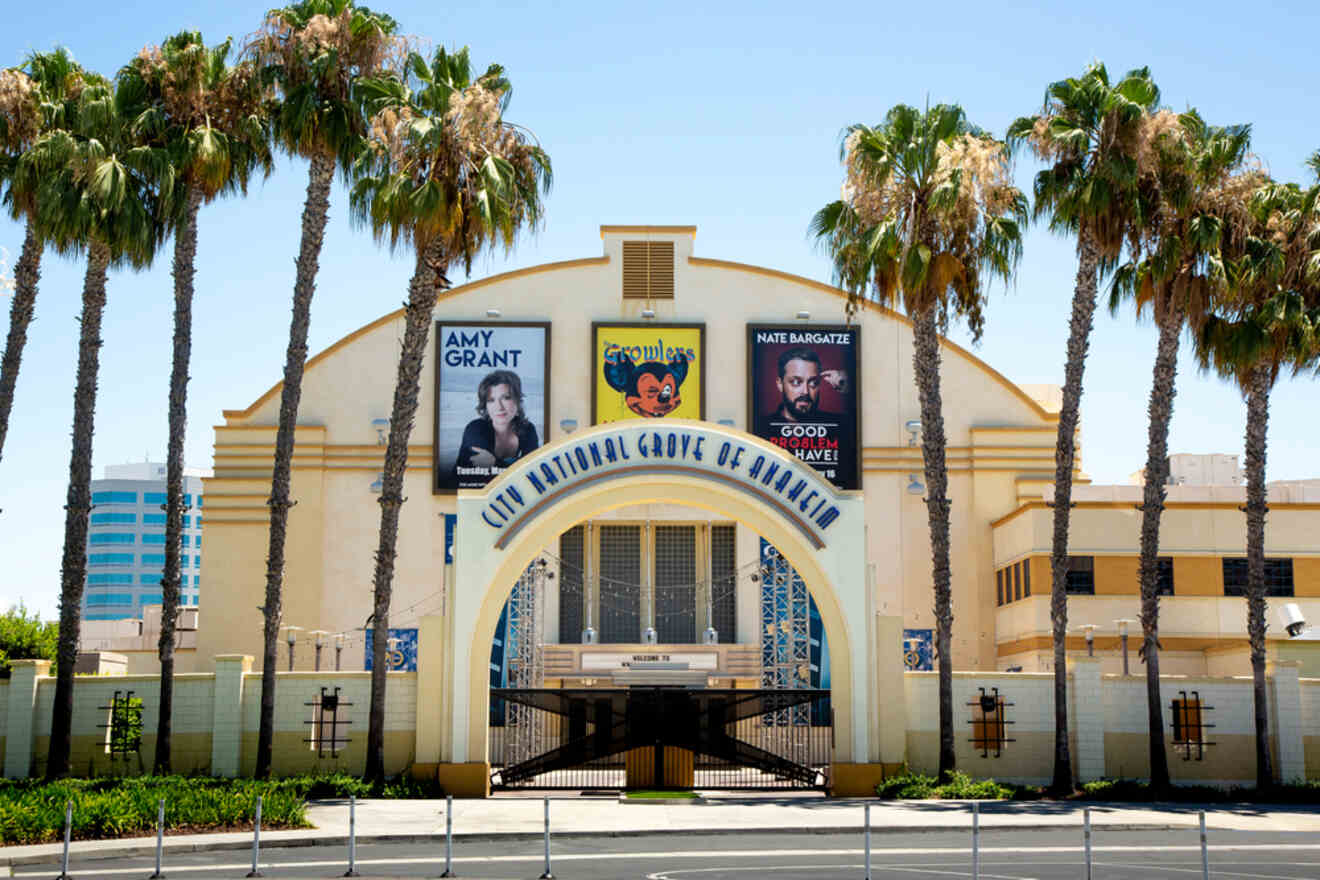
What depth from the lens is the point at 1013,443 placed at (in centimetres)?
4650

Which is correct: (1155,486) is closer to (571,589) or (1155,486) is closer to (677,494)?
(677,494)

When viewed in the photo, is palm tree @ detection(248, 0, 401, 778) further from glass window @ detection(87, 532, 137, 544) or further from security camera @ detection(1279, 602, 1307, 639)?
glass window @ detection(87, 532, 137, 544)

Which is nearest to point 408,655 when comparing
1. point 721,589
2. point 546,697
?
point 721,589

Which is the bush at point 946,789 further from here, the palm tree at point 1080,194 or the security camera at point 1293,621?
the security camera at point 1293,621

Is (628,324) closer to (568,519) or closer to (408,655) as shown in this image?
(408,655)

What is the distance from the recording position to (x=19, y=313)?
30.7 metres

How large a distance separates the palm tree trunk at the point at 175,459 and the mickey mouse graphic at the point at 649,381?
17.2 meters

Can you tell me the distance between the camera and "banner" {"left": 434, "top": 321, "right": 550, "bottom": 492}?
45.7 m

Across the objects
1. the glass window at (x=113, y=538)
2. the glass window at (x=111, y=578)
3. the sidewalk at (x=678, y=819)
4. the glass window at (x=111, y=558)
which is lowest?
the sidewalk at (x=678, y=819)

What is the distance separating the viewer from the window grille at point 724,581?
4581 cm

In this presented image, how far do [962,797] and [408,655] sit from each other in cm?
2160

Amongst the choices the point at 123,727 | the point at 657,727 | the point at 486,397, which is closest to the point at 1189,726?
the point at 657,727

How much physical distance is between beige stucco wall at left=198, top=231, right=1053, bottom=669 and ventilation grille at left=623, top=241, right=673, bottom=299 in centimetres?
30

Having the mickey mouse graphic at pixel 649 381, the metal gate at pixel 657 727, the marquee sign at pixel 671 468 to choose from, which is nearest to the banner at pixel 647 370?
the mickey mouse graphic at pixel 649 381
